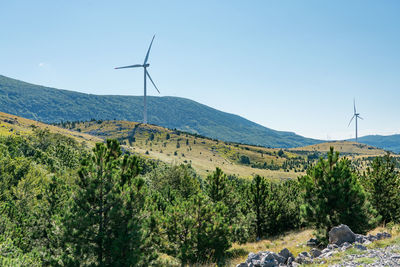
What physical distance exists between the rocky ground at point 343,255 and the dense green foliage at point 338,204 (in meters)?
3.39

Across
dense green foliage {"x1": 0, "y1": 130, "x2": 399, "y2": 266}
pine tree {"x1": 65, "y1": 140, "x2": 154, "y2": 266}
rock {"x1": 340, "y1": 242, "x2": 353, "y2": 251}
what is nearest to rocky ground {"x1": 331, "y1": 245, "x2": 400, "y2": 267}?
rock {"x1": 340, "y1": 242, "x2": 353, "y2": 251}

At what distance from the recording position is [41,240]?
82.7ft

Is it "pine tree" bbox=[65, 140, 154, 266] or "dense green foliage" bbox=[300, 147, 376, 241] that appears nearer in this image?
"pine tree" bbox=[65, 140, 154, 266]

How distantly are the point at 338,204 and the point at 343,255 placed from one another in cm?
726

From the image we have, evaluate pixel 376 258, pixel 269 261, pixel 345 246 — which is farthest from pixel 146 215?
pixel 376 258

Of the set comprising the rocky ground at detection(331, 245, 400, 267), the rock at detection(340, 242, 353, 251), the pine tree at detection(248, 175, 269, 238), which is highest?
the rocky ground at detection(331, 245, 400, 267)

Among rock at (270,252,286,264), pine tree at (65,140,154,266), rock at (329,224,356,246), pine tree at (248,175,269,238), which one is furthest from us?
pine tree at (248,175,269,238)

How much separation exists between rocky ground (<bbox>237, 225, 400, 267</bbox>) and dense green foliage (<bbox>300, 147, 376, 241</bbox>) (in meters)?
3.39

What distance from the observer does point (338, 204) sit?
21391mm

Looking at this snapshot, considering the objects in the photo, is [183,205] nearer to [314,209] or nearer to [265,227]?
[314,209]

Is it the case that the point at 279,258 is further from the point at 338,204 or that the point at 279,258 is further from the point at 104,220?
the point at 104,220

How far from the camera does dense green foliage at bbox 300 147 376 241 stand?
2141 centimetres

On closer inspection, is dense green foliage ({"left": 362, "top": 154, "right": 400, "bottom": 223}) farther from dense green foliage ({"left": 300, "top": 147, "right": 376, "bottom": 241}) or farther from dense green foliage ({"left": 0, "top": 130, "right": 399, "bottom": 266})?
dense green foliage ({"left": 300, "top": 147, "right": 376, "bottom": 241})

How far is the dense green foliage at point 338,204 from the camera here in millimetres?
21406
